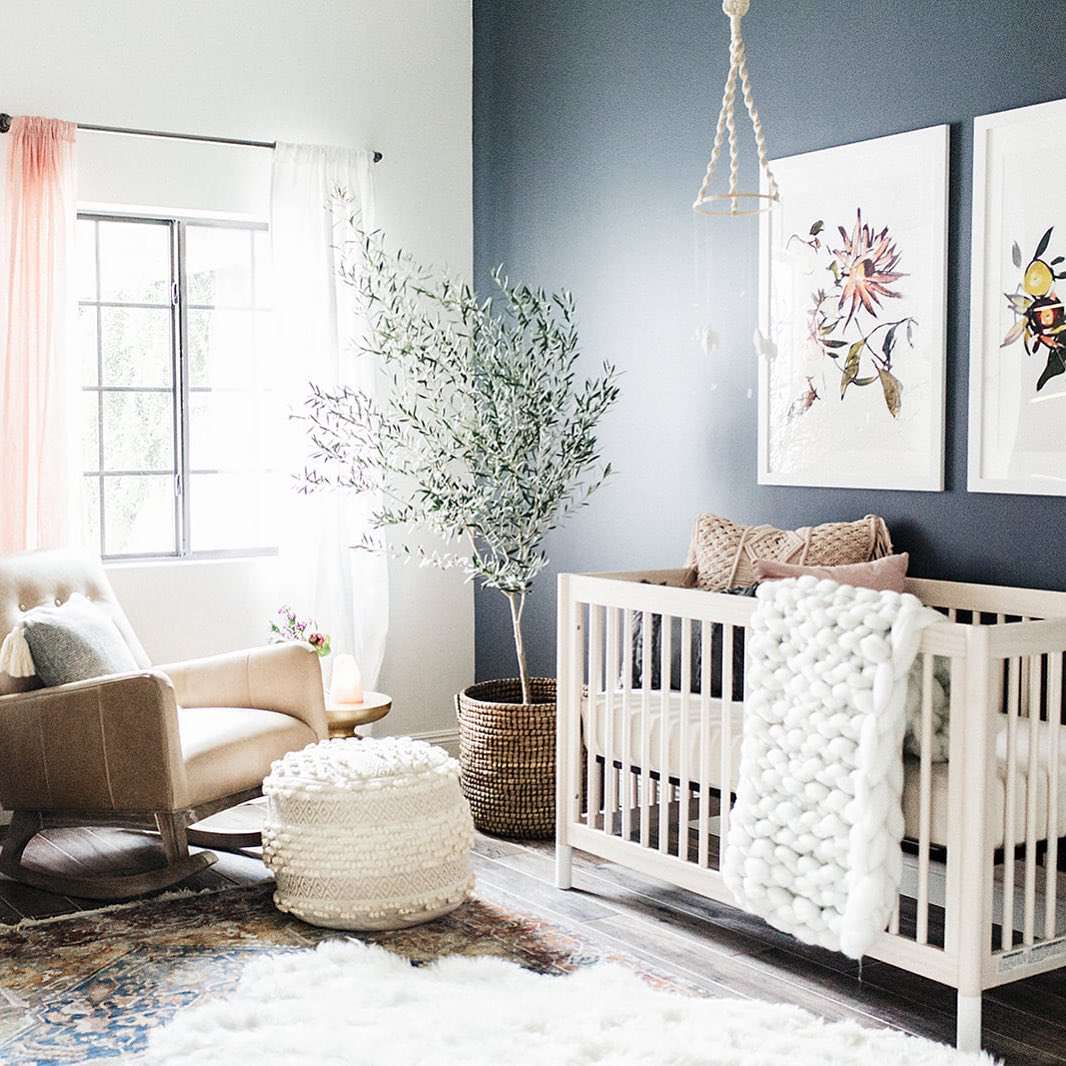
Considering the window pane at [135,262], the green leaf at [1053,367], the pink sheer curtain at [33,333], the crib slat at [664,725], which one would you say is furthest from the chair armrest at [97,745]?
the green leaf at [1053,367]

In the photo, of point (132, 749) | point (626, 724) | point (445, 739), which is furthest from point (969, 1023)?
point (445, 739)

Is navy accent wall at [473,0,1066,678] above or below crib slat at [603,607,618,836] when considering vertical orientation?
above

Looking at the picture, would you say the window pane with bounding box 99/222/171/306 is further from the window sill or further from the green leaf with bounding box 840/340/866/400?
the green leaf with bounding box 840/340/866/400

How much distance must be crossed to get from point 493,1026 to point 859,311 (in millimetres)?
1961

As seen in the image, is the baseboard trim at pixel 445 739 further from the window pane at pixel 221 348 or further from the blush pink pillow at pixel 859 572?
the blush pink pillow at pixel 859 572

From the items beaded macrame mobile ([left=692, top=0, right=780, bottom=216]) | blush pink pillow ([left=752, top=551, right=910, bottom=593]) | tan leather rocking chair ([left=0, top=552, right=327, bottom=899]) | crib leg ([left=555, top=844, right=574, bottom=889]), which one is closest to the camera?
beaded macrame mobile ([left=692, top=0, right=780, bottom=216])

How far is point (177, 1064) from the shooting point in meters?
2.46

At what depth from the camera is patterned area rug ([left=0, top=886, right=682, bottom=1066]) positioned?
2.65m

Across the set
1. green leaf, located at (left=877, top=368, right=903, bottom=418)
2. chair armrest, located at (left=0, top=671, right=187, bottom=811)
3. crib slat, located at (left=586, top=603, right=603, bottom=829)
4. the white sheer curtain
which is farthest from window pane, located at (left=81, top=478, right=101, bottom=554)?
green leaf, located at (left=877, top=368, right=903, bottom=418)

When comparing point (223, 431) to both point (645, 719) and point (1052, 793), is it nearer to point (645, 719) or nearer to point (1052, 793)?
point (645, 719)

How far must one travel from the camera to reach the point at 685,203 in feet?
13.6

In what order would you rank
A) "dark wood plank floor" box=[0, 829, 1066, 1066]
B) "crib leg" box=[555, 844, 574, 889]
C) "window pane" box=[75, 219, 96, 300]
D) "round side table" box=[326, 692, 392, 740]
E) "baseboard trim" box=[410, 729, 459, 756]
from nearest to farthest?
"dark wood plank floor" box=[0, 829, 1066, 1066] → "crib leg" box=[555, 844, 574, 889] → "round side table" box=[326, 692, 392, 740] → "window pane" box=[75, 219, 96, 300] → "baseboard trim" box=[410, 729, 459, 756]

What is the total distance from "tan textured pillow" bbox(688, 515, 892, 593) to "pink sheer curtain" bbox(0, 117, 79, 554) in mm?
1858

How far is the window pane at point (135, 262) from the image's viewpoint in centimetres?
448
